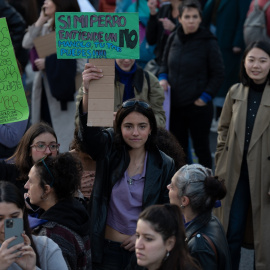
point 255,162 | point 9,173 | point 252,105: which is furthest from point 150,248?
point 252,105

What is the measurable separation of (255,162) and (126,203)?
158 cm

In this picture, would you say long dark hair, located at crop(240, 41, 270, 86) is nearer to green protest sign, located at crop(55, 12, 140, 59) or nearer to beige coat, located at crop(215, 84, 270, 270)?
beige coat, located at crop(215, 84, 270, 270)

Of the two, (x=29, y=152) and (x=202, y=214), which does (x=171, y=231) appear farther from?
(x=29, y=152)

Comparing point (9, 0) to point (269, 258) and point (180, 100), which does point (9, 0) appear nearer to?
point (180, 100)

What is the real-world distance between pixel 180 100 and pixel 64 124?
1.31 meters

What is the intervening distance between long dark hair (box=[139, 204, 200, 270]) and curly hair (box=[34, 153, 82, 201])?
0.86 metres

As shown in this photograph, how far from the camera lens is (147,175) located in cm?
484

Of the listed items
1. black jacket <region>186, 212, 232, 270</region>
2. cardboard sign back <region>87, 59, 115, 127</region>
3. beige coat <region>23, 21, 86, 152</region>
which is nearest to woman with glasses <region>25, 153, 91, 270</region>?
cardboard sign back <region>87, 59, 115, 127</region>

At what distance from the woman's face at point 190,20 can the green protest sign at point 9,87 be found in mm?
3104

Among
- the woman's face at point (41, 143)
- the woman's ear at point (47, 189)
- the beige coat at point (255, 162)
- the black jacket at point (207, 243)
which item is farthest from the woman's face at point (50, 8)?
the black jacket at point (207, 243)

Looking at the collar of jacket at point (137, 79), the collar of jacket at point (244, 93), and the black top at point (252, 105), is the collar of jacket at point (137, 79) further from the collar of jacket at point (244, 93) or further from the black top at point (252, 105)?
the black top at point (252, 105)

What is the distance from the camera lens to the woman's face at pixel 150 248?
3541mm

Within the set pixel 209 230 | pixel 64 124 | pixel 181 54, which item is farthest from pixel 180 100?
pixel 209 230

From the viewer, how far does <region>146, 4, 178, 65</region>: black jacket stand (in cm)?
843
